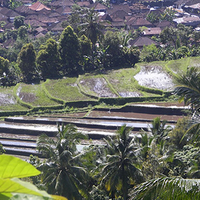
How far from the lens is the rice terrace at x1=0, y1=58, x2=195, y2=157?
20.0 m

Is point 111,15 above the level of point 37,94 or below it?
below

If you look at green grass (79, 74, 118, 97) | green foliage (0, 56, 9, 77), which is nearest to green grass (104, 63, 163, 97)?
green grass (79, 74, 118, 97)

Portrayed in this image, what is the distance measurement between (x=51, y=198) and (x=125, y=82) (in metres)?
24.8

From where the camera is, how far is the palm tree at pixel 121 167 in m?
10.6

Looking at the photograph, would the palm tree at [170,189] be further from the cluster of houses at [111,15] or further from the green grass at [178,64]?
the cluster of houses at [111,15]

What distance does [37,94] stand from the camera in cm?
2516

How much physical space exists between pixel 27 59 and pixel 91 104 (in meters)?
7.06

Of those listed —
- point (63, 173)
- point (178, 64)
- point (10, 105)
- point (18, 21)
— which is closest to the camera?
point (63, 173)

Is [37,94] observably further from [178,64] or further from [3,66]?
[178,64]

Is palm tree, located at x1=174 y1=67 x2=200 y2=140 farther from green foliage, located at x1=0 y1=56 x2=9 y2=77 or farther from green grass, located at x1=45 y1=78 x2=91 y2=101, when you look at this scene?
green foliage, located at x1=0 y1=56 x2=9 y2=77

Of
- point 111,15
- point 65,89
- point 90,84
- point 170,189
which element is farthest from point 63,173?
point 111,15

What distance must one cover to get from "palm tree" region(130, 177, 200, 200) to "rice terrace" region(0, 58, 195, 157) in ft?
45.1

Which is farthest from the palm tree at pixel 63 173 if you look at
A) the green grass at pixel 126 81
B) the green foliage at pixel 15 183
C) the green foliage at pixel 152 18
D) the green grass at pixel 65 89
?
the green foliage at pixel 152 18

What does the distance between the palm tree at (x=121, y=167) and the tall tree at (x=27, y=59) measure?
17542mm
